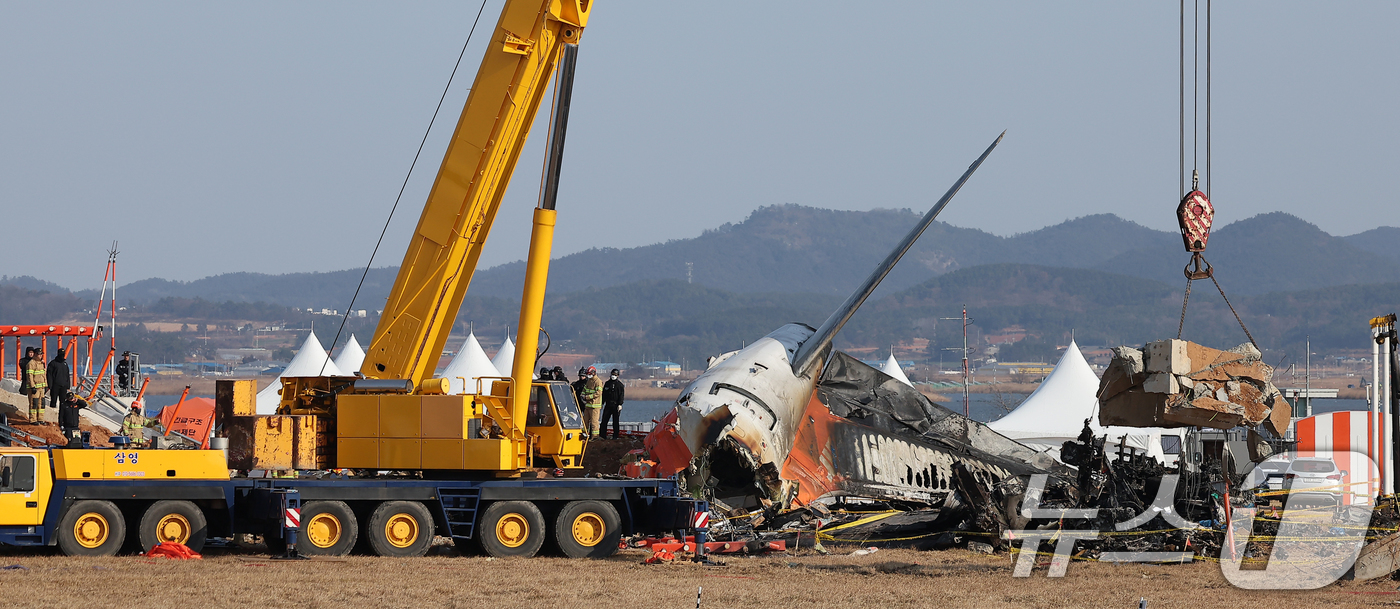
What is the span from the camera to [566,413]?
61.4ft

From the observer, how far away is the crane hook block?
62.0 ft

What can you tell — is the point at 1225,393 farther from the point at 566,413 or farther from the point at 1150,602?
the point at 566,413

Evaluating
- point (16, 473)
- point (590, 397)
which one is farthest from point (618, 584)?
point (590, 397)

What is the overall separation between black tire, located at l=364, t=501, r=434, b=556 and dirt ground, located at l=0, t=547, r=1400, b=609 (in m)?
0.36

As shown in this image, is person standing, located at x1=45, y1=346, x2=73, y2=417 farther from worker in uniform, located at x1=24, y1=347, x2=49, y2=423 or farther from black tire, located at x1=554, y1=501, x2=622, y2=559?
black tire, located at x1=554, y1=501, x2=622, y2=559

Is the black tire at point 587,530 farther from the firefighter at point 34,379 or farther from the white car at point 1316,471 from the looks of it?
the white car at point 1316,471

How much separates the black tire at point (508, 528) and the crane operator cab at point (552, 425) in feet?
3.25

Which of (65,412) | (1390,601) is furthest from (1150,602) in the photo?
(65,412)

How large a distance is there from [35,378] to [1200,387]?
1931 centimetres

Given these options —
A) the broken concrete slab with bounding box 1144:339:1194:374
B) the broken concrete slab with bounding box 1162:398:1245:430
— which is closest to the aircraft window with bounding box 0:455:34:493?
the broken concrete slab with bounding box 1144:339:1194:374

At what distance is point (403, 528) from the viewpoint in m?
17.7

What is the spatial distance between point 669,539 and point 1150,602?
6.90 metres

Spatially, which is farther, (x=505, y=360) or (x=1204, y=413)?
(x=505, y=360)

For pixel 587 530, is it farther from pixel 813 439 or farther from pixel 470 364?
pixel 470 364
